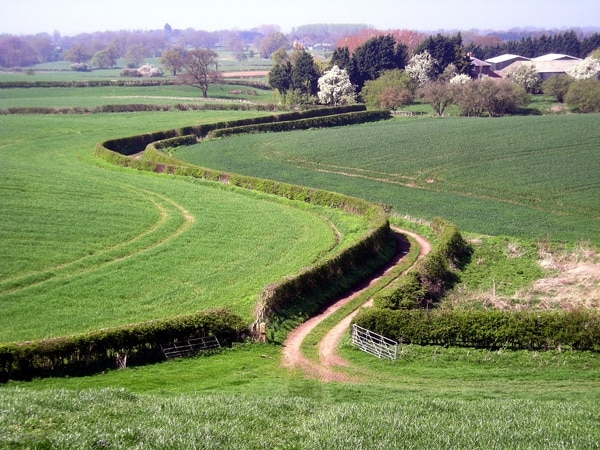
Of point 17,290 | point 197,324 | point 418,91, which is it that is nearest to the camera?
point 197,324

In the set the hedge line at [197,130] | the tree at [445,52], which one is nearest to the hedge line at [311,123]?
the hedge line at [197,130]

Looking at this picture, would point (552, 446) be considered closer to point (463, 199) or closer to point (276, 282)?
point (276, 282)

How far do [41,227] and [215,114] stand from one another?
79.7 metres

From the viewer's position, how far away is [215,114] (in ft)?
380

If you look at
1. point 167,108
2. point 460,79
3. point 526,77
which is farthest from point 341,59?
point 167,108

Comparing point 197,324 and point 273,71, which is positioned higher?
point 273,71

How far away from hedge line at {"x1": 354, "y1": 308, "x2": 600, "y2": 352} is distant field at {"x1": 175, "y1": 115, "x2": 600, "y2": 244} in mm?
17585

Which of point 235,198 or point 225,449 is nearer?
point 225,449

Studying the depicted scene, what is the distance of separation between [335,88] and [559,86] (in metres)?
43.5

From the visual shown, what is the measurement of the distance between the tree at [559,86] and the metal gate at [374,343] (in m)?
109

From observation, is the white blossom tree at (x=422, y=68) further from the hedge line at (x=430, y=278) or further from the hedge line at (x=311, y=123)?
the hedge line at (x=430, y=278)

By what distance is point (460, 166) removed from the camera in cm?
7106

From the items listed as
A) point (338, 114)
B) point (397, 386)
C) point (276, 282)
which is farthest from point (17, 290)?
point (338, 114)

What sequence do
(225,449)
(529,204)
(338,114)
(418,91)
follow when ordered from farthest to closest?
(418,91)
(338,114)
(529,204)
(225,449)
